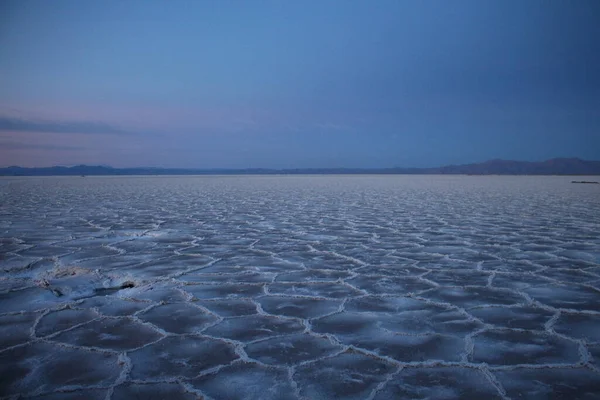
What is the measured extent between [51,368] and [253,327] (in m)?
0.84

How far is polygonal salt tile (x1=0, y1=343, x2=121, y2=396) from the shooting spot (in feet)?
5.13

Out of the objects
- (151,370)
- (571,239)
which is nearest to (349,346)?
(151,370)

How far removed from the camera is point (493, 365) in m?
1.70

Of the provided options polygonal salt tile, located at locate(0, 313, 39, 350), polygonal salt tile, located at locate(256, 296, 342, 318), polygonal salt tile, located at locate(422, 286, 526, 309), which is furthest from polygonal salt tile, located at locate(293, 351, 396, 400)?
polygonal salt tile, located at locate(0, 313, 39, 350)

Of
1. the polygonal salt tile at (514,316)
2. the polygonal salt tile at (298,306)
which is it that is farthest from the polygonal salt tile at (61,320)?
the polygonal salt tile at (514,316)

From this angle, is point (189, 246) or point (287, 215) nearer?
point (189, 246)

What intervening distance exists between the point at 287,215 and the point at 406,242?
2.94 metres

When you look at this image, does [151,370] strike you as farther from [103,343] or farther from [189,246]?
[189,246]

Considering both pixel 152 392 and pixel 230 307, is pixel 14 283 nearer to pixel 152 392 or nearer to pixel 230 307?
pixel 230 307

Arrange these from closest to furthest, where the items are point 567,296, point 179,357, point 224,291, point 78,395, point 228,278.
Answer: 1. point 78,395
2. point 179,357
3. point 567,296
4. point 224,291
5. point 228,278

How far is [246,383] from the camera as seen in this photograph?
1580mm

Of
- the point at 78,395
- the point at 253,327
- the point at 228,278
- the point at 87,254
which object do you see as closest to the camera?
the point at 78,395

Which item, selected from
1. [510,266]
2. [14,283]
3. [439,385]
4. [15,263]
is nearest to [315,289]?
[439,385]

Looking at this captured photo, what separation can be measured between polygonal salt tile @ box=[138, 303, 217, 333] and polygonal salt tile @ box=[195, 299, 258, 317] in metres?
0.07
